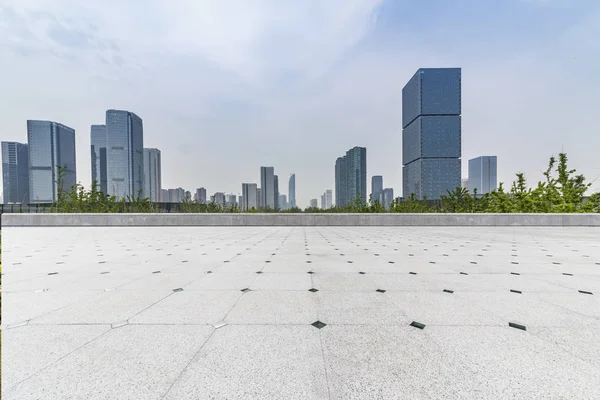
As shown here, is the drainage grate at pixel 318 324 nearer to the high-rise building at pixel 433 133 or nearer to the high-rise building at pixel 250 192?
the high-rise building at pixel 433 133

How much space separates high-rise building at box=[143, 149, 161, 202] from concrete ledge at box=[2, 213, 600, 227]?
11809cm

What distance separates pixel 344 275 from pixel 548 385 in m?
3.28

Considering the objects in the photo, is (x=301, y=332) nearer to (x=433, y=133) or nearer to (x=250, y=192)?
(x=433, y=133)

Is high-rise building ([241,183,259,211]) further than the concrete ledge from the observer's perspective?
Yes

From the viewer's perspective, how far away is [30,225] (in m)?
16.6

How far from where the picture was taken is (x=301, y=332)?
3.16 metres

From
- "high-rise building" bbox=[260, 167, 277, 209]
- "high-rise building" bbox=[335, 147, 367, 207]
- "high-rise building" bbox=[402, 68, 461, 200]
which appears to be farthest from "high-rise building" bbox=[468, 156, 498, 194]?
"high-rise building" bbox=[260, 167, 277, 209]

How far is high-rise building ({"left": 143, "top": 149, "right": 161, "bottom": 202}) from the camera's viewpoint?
419 ft

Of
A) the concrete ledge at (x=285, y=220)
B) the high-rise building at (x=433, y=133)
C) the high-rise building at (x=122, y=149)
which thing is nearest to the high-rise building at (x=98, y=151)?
the high-rise building at (x=122, y=149)

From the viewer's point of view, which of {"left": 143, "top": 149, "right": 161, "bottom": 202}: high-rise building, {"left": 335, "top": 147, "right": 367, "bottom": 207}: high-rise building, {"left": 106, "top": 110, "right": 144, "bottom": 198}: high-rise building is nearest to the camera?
{"left": 335, "top": 147, "right": 367, "bottom": 207}: high-rise building

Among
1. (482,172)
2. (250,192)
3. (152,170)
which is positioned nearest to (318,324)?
(250,192)

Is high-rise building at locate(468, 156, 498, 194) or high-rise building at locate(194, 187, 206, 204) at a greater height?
high-rise building at locate(468, 156, 498, 194)

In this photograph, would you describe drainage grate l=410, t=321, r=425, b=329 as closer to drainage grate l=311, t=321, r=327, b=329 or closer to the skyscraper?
drainage grate l=311, t=321, r=327, b=329

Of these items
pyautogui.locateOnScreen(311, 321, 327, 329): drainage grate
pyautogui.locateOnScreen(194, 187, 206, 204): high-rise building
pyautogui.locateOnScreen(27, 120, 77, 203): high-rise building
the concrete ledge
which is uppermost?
pyautogui.locateOnScreen(27, 120, 77, 203): high-rise building
